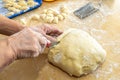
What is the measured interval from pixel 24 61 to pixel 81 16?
429 mm

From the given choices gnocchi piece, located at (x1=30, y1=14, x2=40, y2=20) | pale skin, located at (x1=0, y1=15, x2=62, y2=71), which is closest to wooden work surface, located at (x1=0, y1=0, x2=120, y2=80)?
gnocchi piece, located at (x1=30, y1=14, x2=40, y2=20)

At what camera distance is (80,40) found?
1000mm

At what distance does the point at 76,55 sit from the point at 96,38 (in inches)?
8.9

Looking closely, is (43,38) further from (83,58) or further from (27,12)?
(27,12)

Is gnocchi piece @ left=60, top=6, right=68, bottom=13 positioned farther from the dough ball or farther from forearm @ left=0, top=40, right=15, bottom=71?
forearm @ left=0, top=40, right=15, bottom=71

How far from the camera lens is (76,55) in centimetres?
96

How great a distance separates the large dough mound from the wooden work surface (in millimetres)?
41

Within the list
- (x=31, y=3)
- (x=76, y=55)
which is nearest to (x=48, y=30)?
(x=76, y=55)

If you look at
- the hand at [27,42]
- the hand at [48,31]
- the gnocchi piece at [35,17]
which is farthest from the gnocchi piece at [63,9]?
the hand at [27,42]

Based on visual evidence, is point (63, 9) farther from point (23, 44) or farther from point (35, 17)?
point (23, 44)

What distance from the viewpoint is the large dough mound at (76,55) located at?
96cm

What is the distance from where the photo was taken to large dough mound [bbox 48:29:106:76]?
0.96m

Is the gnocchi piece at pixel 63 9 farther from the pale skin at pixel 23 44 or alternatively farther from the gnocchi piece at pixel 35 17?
the pale skin at pixel 23 44

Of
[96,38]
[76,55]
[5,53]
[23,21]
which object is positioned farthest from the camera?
[23,21]
